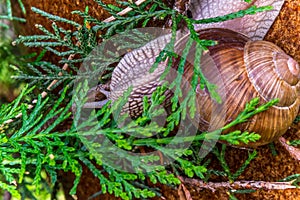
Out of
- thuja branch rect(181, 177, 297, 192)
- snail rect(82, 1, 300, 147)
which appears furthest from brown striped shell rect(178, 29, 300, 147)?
thuja branch rect(181, 177, 297, 192)

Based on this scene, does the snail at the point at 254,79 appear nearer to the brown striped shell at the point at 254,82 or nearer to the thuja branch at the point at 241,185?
the brown striped shell at the point at 254,82

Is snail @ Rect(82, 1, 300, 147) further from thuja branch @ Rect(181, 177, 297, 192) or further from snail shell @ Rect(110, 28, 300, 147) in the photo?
thuja branch @ Rect(181, 177, 297, 192)

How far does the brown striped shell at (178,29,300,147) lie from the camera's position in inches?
34.9

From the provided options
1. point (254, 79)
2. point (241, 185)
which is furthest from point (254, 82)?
point (241, 185)

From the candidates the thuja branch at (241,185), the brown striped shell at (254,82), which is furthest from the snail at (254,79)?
the thuja branch at (241,185)

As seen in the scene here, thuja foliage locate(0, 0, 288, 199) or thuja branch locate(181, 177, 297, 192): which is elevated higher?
thuja foliage locate(0, 0, 288, 199)

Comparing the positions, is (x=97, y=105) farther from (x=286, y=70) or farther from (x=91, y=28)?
(x=286, y=70)

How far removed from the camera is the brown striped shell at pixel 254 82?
0.89 meters

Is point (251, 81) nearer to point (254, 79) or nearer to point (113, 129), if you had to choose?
point (254, 79)

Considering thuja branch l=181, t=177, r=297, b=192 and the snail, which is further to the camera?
thuja branch l=181, t=177, r=297, b=192

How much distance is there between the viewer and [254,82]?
2.91 feet

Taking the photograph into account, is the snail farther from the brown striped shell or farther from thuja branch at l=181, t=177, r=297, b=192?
thuja branch at l=181, t=177, r=297, b=192

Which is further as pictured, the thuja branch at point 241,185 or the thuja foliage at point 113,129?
the thuja branch at point 241,185

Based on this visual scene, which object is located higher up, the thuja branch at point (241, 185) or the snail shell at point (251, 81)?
the snail shell at point (251, 81)
